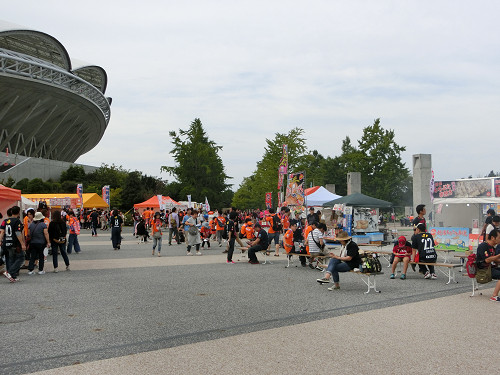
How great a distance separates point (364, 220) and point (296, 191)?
136 inches

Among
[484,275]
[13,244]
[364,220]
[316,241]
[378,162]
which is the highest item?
[378,162]

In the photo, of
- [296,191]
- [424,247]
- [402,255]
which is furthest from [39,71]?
[424,247]

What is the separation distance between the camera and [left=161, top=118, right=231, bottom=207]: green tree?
199 feet

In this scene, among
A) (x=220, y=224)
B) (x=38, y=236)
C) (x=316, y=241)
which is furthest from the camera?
(x=220, y=224)

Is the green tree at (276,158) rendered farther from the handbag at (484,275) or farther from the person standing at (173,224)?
the handbag at (484,275)

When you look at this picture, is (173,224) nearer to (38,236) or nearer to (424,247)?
(38,236)

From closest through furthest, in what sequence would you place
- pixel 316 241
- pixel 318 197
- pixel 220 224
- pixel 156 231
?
pixel 316 241 → pixel 156 231 → pixel 220 224 → pixel 318 197

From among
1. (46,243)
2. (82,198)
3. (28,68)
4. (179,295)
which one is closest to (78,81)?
(28,68)

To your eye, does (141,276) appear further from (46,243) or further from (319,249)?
(319,249)

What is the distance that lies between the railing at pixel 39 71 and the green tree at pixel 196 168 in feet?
43.2

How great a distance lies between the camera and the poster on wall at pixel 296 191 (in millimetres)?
21016

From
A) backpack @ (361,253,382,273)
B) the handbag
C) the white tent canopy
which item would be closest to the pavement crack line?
backpack @ (361,253,382,273)

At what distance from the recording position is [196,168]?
202 feet

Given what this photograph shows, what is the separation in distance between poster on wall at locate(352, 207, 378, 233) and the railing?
124 ft
